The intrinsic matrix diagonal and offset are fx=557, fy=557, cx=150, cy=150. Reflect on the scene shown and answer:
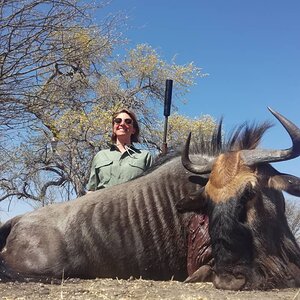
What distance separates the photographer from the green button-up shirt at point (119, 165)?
5.79 meters

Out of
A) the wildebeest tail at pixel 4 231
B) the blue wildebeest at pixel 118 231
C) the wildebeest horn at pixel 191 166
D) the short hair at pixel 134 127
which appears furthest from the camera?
the short hair at pixel 134 127

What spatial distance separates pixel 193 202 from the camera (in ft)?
14.8

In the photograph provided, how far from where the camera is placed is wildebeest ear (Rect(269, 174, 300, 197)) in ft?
13.5

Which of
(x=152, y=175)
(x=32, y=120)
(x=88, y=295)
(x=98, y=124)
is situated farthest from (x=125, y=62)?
(x=88, y=295)

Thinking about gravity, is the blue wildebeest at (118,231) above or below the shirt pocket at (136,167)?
below

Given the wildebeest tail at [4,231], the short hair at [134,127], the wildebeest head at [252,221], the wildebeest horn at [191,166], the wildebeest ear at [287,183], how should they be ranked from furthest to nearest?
the short hair at [134,127], the wildebeest tail at [4,231], the wildebeest horn at [191,166], the wildebeest ear at [287,183], the wildebeest head at [252,221]

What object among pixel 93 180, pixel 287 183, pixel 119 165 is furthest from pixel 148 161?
pixel 287 183

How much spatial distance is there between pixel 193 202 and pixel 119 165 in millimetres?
1491

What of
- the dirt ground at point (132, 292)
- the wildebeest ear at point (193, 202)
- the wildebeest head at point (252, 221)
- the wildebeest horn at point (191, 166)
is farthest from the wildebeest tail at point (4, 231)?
the wildebeest head at point (252, 221)

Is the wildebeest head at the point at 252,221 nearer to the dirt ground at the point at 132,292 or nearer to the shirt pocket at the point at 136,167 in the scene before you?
the dirt ground at the point at 132,292

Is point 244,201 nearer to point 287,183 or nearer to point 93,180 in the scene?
point 287,183

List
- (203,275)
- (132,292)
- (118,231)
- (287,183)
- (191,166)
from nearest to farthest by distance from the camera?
1. (132,292)
2. (287,183)
3. (203,275)
4. (191,166)
5. (118,231)

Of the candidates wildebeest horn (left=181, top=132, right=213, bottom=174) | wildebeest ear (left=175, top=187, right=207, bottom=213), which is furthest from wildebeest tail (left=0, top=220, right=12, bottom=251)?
wildebeest horn (left=181, top=132, right=213, bottom=174)

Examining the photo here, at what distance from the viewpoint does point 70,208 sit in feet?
16.9
